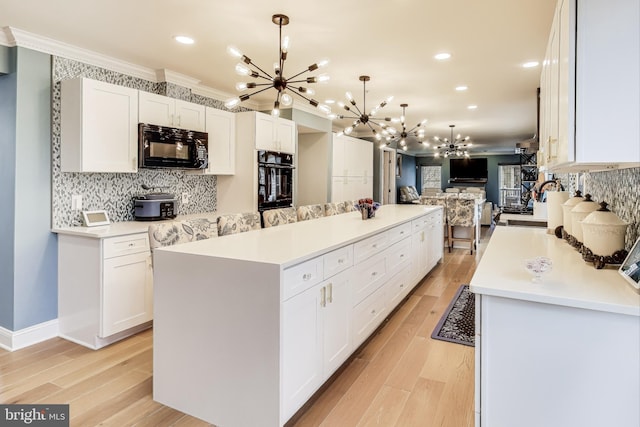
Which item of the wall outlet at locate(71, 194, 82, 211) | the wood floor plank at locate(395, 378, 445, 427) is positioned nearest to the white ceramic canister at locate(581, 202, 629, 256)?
the wood floor plank at locate(395, 378, 445, 427)

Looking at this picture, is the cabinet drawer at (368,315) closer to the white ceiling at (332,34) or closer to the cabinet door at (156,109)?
the white ceiling at (332,34)

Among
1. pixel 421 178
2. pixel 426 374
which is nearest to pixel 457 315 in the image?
pixel 426 374

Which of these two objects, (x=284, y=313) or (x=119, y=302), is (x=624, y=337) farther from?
(x=119, y=302)

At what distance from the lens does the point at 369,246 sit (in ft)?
9.16

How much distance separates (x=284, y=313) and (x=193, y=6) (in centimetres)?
209

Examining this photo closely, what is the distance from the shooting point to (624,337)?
47.2 inches

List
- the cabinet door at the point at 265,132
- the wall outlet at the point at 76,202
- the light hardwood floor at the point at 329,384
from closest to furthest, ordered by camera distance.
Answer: the light hardwood floor at the point at 329,384 < the wall outlet at the point at 76,202 < the cabinet door at the point at 265,132

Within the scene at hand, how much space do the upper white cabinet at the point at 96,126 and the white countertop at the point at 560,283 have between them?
2.99 meters

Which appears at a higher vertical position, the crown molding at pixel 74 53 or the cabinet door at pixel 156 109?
the crown molding at pixel 74 53

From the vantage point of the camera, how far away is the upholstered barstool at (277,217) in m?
3.53

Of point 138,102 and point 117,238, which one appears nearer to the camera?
point 117,238

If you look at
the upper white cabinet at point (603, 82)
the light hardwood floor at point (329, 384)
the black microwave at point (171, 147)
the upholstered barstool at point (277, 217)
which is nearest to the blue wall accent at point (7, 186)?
the light hardwood floor at point (329, 384)

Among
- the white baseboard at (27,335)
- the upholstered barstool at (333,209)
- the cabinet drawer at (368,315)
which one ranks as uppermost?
the upholstered barstool at (333,209)

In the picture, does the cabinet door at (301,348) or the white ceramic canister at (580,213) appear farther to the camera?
the white ceramic canister at (580,213)
